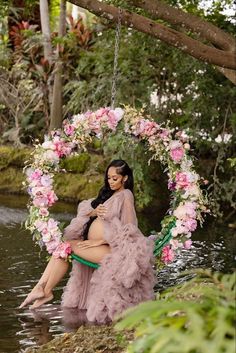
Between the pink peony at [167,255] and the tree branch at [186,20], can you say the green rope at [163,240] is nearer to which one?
the pink peony at [167,255]

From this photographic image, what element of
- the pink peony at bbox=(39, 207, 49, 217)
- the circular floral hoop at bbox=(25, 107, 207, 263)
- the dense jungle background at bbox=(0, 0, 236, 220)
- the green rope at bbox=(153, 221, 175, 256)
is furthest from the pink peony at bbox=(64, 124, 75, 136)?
the dense jungle background at bbox=(0, 0, 236, 220)

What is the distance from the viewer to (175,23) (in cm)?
838

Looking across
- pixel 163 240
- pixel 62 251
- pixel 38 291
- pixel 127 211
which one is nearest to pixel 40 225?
pixel 62 251

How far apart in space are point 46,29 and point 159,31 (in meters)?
10.7

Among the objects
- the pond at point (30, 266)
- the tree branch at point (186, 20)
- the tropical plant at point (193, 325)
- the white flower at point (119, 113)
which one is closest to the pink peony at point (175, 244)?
the pond at point (30, 266)

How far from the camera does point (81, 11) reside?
26078 millimetres

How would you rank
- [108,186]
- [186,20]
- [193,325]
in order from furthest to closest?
[186,20]
[108,186]
[193,325]

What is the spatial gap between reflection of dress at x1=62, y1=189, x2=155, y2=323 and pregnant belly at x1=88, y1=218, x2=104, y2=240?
0.08 meters

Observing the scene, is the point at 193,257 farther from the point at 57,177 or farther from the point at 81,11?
the point at 81,11

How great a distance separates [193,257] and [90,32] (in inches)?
364

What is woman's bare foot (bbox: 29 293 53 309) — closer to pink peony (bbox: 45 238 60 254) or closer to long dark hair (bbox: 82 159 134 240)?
pink peony (bbox: 45 238 60 254)

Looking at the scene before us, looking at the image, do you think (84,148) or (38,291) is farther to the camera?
(84,148)

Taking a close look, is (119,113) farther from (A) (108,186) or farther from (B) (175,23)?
(B) (175,23)

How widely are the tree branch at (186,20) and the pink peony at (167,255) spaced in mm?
2486
